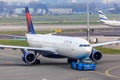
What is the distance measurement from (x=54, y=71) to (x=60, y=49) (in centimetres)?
529

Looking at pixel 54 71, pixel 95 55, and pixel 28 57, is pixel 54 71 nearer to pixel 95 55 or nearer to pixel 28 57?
pixel 28 57

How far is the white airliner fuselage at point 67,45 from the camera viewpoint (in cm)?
Answer: 5488

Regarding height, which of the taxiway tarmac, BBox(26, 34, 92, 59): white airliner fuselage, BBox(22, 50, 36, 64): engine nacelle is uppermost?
BBox(26, 34, 92, 59): white airliner fuselage

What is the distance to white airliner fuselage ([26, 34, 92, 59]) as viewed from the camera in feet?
180

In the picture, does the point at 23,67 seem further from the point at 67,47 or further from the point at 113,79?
the point at 113,79

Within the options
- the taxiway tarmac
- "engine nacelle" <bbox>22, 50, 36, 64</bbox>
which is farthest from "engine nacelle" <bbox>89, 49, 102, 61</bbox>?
"engine nacelle" <bbox>22, 50, 36, 64</bbox>

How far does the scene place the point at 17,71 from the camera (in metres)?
53.8

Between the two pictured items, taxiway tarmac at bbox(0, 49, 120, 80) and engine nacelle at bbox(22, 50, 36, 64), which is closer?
taxiway tarmac at bbox(0, 49, 120, 80)

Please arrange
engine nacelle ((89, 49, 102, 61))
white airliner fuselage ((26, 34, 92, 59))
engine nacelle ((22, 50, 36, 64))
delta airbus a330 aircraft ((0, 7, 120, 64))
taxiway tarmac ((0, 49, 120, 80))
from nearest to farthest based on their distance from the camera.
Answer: taxiway tarmac ((0, 49, 120, 80)) < white airliner fuselage ((26, 34, 92, 59)) < delta airbus a330 aircraft ((0, 7, 120, 64)) < engine nacelle ((22, 50, 36, 64)) < engine nacelle ((89, 49, 102, 61))

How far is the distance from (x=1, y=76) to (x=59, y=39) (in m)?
12.7

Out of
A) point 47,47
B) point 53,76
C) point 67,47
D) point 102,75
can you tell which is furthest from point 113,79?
point 47,47

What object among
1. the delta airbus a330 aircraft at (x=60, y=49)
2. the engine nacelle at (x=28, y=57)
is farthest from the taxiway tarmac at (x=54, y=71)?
the delta airbus a330 aircraft at (x=60, y=49)

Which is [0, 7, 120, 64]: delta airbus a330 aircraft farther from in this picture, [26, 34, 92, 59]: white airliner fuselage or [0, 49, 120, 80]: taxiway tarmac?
[0, 49, 120, 80]: taxiway tarmac

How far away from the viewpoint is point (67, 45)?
57.0 metres
